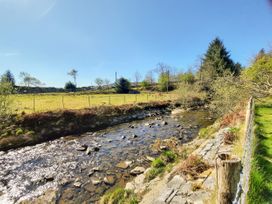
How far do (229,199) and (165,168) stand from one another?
5969 millimetres

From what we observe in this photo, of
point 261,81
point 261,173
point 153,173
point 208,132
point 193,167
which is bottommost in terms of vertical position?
point 153,173

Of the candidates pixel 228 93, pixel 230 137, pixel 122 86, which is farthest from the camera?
pixel 122 86

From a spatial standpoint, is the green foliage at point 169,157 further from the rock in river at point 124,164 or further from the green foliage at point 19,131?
the green foliage at point 19,131

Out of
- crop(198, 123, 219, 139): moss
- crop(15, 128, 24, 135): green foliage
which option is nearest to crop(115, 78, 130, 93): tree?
crop(15, 128, 24, 135): green foliage

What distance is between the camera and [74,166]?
10.3 metres

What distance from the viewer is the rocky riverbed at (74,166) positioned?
7793mm

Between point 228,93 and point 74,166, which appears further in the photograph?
point 228,93

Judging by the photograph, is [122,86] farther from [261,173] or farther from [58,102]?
[261,173]

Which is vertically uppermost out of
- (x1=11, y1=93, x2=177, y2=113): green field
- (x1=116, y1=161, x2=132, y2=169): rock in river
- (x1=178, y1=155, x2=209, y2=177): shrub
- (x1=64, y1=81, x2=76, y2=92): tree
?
(x1=64, y1=81, x2=76, y2=92): tree

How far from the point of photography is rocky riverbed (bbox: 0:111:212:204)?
779cm

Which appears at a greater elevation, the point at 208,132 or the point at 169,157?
the point at 208,132

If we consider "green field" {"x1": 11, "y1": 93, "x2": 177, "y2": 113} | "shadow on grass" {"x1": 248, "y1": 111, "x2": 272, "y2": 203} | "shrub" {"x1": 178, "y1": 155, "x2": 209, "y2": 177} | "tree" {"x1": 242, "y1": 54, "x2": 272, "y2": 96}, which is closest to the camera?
"shadow on grass" {"x1": 248, "y1": 111, "x2": 272, "y2": 203}

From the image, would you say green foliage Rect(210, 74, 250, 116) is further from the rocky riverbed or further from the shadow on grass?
the shadow on grass

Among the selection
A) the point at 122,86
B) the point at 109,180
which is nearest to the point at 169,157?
the point at 109,180
